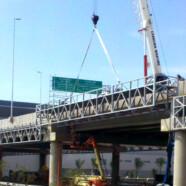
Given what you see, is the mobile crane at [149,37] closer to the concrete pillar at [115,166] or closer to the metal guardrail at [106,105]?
the metal guardrail at [106,105]

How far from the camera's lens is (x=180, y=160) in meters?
27.5

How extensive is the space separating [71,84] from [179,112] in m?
33.6

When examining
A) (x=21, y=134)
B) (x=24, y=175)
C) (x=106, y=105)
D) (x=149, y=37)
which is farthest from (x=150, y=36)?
(x=21, y=134)

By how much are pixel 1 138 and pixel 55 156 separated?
15.1m

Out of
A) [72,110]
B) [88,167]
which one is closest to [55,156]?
[72,110]

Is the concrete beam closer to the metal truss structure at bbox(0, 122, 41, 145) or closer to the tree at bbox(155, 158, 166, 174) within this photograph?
the metal truss structure at bbox(0, 122, 41, 145)

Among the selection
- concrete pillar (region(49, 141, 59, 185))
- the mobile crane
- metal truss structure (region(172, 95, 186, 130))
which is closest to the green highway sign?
concrete pillar (region(49, 141, 59, 185))

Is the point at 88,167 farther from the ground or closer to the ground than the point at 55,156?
closer to the ground

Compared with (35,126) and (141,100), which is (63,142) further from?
(141,100)

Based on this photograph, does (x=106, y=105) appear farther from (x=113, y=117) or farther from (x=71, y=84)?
(x=71, y=84)

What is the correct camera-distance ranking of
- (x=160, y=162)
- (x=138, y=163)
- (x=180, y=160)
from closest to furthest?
(x=180, y=160) < (x=160, y=162) < (x=138, y=163)

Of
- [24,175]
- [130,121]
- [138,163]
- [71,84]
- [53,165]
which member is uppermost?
[71,84]

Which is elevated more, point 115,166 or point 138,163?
point 115,166

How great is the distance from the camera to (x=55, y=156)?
43438mm
